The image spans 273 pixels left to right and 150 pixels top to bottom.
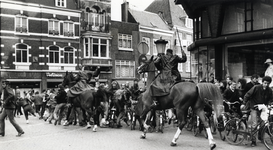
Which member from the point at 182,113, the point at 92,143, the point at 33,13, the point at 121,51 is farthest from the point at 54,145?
the point at 121,51

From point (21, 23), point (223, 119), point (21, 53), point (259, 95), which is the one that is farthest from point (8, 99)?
point (21, 23)

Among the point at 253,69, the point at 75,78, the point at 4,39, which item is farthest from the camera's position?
the point at 4,39

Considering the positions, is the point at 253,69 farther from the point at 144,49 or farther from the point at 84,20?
the point at 84,20

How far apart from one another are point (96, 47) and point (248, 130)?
26.6 meters

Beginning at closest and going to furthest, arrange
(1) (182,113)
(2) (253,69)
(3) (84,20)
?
1. (1) (182,113)
2. (2) (253,69)
3. (3) (84,20)

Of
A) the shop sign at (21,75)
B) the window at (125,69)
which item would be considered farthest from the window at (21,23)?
the window at (125,69)

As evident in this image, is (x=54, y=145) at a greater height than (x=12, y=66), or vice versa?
(x=12, y=66)

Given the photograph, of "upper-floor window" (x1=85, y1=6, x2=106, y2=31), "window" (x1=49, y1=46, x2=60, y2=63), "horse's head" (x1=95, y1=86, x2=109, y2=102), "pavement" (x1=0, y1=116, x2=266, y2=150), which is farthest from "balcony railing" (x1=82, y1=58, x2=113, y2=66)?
"pavement" (x1=0, y1=116, x2=266, y2=150)

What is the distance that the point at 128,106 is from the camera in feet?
44.0

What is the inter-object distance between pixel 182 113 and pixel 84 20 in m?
26.5

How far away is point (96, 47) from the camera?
33.6 m

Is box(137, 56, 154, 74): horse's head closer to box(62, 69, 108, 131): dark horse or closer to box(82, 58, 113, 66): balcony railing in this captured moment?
box(62, 69, 108, 131): dark horse

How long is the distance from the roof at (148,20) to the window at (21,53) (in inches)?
616

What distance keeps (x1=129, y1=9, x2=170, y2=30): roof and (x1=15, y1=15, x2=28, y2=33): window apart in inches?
591
